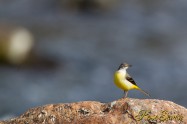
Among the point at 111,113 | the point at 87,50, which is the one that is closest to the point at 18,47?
the point at 87,50

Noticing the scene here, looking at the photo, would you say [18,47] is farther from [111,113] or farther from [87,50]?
[111,113]

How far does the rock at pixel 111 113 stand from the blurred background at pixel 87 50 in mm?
14592

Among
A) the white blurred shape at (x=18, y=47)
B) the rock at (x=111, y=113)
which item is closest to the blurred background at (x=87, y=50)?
the white blurred shape at (x=18, y=47)

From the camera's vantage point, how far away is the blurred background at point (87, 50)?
108ft

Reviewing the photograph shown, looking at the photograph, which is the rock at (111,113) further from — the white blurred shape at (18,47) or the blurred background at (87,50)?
the white blurred shape at (18,47)

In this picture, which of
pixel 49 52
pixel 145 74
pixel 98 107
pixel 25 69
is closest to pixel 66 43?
pixel 49 52

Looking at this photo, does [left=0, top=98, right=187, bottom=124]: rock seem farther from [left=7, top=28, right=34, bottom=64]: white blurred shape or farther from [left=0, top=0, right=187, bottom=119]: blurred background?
[left=7, top=28, right=34, bottom=64]: white blurred shape

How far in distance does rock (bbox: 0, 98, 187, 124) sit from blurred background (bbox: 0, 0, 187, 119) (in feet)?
47.9

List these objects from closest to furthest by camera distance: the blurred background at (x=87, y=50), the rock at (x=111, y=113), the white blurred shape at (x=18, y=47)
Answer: the rock at (x=111, y=113), the blurred background at (x=87, y=50), the white blurred shape at (x=18, y=47)

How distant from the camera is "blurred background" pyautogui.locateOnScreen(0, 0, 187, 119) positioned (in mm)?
32906

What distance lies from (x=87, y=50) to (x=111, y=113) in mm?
26180

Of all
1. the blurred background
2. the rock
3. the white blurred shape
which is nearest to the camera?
the rock

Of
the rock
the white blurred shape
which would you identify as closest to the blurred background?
the white blurred shape

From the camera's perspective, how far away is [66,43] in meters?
42.8
